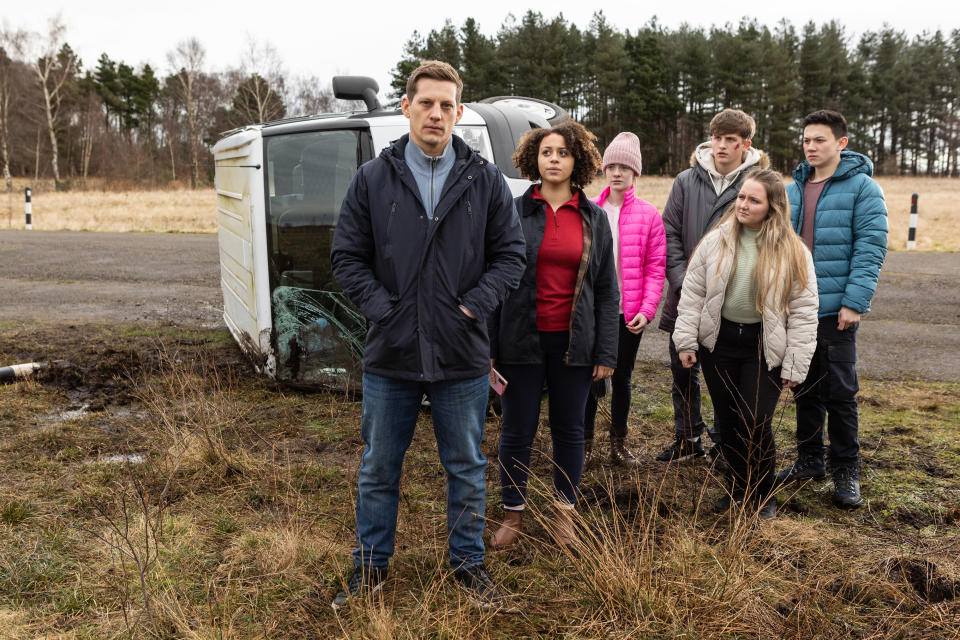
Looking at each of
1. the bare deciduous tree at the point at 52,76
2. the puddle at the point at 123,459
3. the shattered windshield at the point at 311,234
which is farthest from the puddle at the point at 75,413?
the bare deciduous tree at the point at 52,76

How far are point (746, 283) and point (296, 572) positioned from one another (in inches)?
85.6

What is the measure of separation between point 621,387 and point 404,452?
1868 millimetres

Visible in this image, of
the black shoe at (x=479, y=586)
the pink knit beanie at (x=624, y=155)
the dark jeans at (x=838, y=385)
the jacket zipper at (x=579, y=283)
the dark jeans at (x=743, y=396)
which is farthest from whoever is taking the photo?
the pink knit beanie at (x=624, y=155)

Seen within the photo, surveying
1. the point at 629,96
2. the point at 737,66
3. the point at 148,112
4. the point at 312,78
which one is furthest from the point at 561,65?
the point at 148,112

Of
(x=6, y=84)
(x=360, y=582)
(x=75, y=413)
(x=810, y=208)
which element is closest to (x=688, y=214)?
(x=810, y=208)

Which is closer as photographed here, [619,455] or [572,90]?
[619,455]

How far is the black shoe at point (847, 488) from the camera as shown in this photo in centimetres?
347

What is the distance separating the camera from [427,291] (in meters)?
2.42

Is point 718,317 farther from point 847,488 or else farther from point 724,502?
point 847,488

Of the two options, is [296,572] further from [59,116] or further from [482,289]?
[59,116]

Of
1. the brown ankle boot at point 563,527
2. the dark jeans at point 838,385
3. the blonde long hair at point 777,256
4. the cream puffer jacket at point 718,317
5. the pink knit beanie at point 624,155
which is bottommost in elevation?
the brown ankle boot at point 563,527

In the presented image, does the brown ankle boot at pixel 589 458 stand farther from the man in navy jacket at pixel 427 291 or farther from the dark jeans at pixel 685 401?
the man in navy jacket at pixel 427 291

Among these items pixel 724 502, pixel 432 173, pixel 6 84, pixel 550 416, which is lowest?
pixel 724 502

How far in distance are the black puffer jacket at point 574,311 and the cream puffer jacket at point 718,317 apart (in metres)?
0.49
